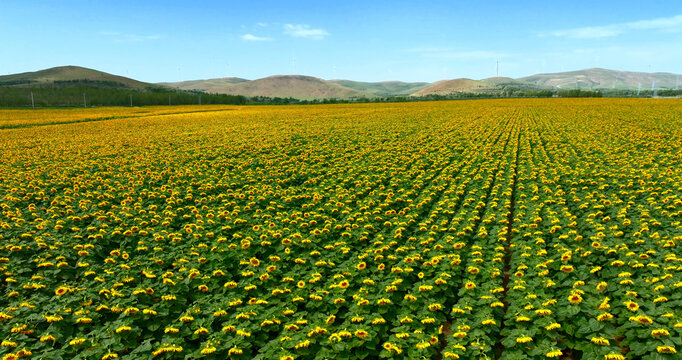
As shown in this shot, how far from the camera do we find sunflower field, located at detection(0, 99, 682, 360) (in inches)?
211

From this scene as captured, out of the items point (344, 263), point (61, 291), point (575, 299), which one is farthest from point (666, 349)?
point (61, 291)

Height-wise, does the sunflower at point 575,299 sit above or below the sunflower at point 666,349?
above

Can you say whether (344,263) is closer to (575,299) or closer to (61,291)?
(575,299)

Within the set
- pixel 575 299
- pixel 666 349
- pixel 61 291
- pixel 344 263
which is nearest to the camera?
pixel 666 349

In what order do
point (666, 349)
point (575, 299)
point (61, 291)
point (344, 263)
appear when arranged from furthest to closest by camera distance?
point (344, 263), point (61, 291), point (575, 299), point (666, 349)

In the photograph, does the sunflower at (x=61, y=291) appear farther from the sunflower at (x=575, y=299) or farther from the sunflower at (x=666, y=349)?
the sunflower at (x=666, y=349)

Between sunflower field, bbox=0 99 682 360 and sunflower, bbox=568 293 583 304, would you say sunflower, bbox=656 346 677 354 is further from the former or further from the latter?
sunflower, bbox=568 293 583 304

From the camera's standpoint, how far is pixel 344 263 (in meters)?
7.68

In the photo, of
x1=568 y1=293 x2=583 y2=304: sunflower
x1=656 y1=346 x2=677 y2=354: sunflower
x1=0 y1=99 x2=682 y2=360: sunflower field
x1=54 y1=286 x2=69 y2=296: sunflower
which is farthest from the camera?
x1=54 y1=286 x2=69 y2=296: sunflower

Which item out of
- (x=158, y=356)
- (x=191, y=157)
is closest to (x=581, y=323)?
(x=158, y=356)

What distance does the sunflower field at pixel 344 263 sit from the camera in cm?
536

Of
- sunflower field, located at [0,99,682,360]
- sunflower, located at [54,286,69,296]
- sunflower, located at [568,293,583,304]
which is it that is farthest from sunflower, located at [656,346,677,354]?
sunflower, located at [54,286,69,296]

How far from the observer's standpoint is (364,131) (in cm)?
3256

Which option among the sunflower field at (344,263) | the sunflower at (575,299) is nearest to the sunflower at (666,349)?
the sunflower field at (344,263)
